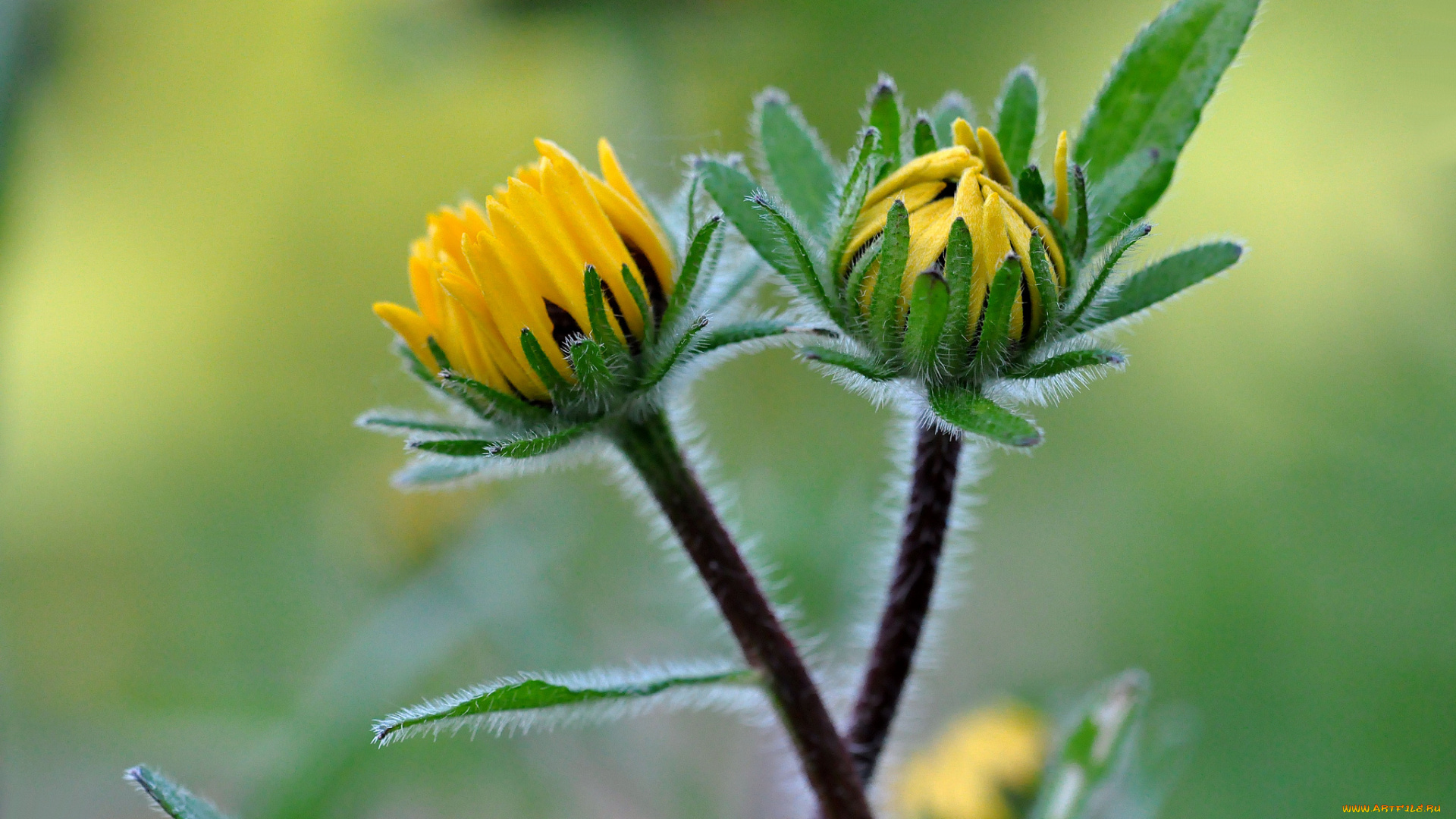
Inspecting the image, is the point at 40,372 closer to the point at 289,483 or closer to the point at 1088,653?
the point at 289,483

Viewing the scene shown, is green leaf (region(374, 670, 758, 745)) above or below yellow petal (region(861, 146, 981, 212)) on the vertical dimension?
below

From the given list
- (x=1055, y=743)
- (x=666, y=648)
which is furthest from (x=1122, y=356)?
(x=666, y=648)

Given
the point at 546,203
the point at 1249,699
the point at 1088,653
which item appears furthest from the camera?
the point at 1088,653

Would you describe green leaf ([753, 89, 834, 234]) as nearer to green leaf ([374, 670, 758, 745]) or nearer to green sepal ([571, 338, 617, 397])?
→ green sepal ([571, 338, 617, 397])

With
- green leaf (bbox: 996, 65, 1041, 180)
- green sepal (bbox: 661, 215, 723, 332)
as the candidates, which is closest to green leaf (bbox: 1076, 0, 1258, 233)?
green leaf (bbox: 996, 65, 1041, 180)

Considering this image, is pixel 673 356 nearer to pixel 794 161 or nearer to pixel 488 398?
pixel 488 398

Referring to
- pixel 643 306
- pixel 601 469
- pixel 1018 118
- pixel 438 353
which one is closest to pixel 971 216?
pixel 1018 118

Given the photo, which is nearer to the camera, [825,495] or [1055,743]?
[1055,743]
